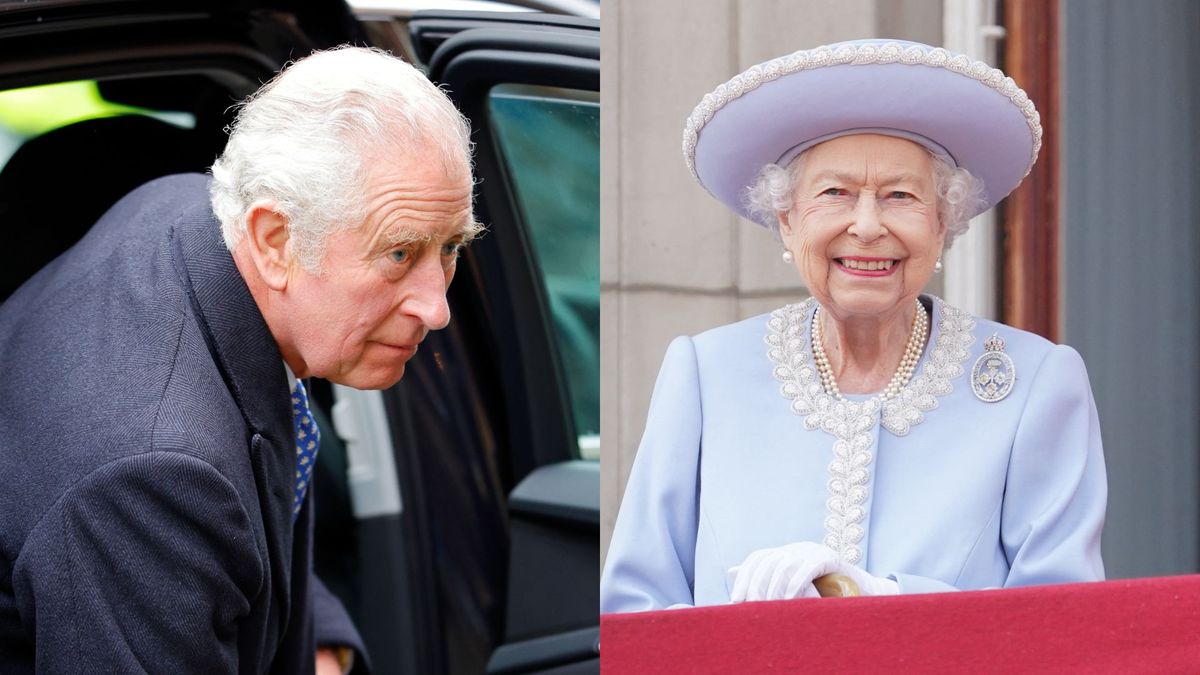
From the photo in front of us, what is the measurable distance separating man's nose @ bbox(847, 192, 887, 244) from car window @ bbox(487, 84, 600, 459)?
1.99ft

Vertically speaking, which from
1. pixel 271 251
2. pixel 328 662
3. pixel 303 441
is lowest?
pixel 328 662

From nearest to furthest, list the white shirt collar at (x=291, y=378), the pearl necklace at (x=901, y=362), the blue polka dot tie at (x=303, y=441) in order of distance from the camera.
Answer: the pearl necklace at (x=901, y=362) → the white shirt collar at (x=291, y=378) → the blue polka dot tie at (x=303, y=441)

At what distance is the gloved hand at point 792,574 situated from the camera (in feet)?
6.37

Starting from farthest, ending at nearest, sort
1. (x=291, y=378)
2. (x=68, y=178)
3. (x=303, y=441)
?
(x=68, y=178) < (x=303, y=441) < (x=291, y=378)

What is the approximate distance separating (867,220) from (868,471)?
1.21ft

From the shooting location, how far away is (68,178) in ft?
8.43

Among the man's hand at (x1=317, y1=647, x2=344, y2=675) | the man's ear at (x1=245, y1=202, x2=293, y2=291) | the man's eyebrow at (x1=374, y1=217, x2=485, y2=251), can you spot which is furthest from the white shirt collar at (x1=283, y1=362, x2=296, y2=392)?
the man's hand at (x1=317, y1=647, x2=344, y2=675)

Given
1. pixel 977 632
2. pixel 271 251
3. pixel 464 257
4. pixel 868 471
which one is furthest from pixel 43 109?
pixel 977 632

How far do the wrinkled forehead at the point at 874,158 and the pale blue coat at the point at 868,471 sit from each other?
23cm

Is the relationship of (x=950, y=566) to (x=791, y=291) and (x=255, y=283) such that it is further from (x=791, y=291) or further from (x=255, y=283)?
(x=255, y=283)

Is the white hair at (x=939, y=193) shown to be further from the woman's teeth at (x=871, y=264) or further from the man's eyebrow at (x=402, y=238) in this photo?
the man's eyebrow at (x=402, y=238)

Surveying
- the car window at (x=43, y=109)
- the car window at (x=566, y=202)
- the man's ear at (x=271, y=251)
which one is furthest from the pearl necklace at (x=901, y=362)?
the car window at (x=43, y=109)

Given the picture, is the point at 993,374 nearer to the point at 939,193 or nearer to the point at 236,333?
the point at 939,193

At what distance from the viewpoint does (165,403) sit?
1.90m
